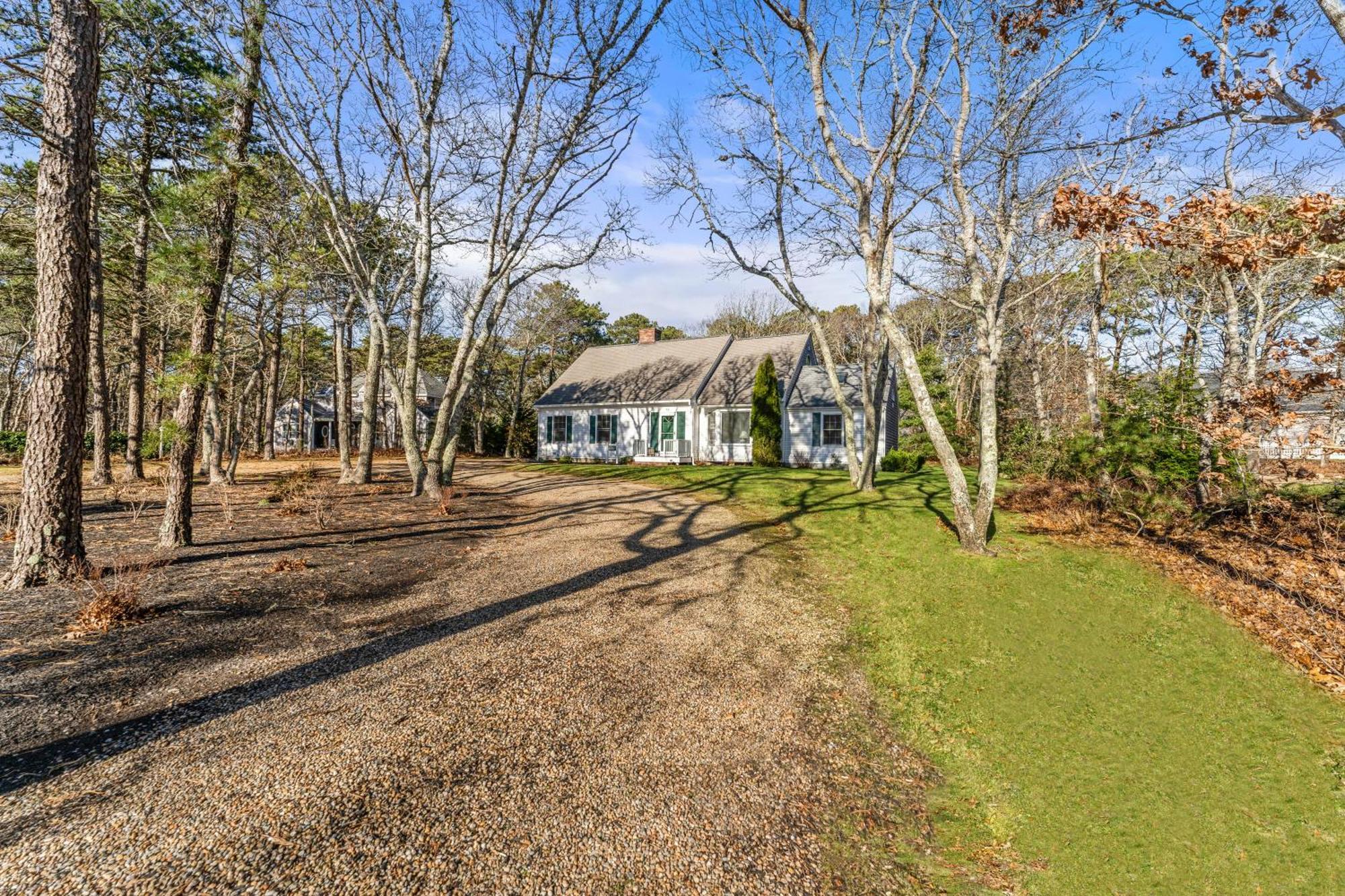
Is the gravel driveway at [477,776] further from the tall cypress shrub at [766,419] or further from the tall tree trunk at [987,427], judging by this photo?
the tall cypress shrub at [766,419]

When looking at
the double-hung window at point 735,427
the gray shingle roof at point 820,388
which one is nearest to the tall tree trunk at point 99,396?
the double-hung window at point 735,427

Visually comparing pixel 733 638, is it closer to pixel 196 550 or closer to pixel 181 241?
pixel 196 550

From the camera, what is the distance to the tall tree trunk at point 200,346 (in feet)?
21.6

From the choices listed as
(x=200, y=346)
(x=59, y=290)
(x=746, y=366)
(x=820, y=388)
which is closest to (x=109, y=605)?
(x=59, y=290)

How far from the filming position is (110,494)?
1112 centimetres

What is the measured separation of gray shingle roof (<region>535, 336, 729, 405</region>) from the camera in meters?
22.5

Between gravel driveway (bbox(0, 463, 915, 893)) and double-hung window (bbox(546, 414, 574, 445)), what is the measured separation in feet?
63.0

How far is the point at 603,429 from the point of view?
23.4 m

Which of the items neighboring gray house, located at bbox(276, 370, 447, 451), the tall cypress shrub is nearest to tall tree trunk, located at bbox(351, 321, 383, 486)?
the tall cypress shrub

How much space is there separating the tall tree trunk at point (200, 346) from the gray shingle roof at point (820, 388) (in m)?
16.9

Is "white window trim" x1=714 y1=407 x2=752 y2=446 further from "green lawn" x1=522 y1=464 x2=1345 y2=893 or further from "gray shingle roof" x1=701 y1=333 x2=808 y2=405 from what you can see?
"green lawn" x1=522 y1=464 x2=1345 y2=893

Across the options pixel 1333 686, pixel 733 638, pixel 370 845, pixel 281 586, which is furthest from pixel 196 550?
pixel 1333 686

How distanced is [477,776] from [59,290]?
605 cm

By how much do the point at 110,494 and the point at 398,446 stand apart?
22181mm
